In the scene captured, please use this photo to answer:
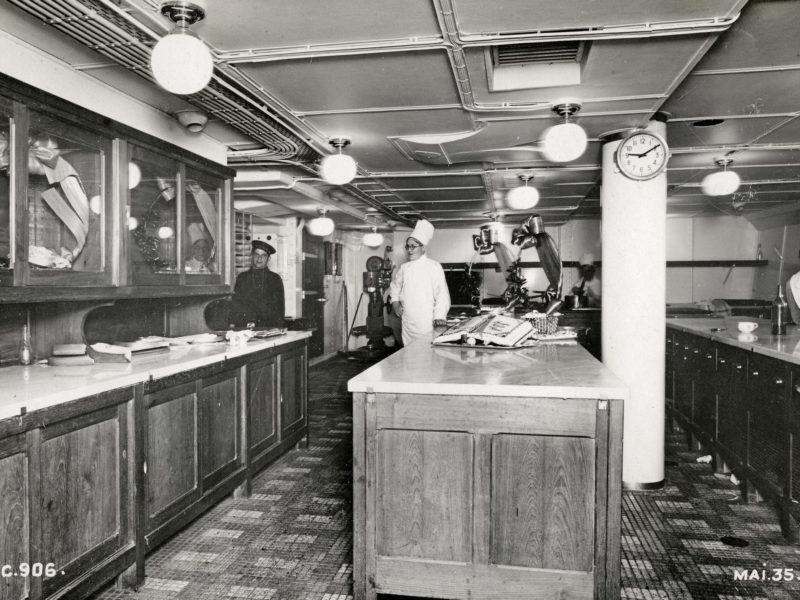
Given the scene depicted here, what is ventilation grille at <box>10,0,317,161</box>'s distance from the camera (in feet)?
8.29

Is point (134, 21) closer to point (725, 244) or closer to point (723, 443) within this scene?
point (723, 443)

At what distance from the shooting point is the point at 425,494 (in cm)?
254

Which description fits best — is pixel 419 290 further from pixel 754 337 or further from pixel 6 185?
pixel 6 185

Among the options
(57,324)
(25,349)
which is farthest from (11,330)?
(57,324)

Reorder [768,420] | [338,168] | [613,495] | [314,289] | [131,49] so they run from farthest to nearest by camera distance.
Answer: [314,289], [338,168], [768,420], [131,49], [613,495]

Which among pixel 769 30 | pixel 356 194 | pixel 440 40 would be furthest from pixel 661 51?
pixel 356 194

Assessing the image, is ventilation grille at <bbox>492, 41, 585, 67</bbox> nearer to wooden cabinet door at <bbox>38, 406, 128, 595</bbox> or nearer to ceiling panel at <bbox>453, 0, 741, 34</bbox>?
ceiling panel at <bbox>453, 0, 741, 34</bbox>

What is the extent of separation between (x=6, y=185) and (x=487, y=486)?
7.81 feet

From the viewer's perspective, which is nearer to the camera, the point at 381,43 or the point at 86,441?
the point at 86,441

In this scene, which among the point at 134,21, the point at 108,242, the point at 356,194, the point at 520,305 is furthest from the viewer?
the point at 356,194

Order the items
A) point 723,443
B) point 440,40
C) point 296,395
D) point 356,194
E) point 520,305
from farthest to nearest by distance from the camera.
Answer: point 356,194, point 520,305, point 296,395, point 723,443, point 440,40

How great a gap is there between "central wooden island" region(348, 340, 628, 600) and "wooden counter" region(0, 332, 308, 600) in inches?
42.5

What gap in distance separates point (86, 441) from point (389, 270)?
10405mm

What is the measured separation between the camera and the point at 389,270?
42.0 ft
